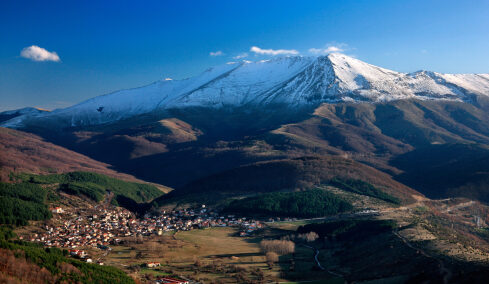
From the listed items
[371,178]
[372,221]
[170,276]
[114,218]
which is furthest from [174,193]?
[170,276]

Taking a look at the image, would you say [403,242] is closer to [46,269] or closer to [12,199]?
[46,269]

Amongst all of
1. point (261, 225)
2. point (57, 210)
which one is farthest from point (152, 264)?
point (57, 210)

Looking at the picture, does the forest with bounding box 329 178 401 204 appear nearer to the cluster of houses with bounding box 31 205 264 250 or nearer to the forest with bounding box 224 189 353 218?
the forest with bounding box 224 189 353 218

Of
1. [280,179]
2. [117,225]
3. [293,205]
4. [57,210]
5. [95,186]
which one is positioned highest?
[280,179]

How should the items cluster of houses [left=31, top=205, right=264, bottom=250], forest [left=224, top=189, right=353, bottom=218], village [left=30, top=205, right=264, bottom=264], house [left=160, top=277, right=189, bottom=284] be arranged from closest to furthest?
house [left=160, top=277, right=189, bottom=284] < village [left=30, top=205, right=264, bottom=264] < cluster of houses [left=31, top=205, right=264, bottom=250] < forest [left=224, top=189, right=353, bottom=218]

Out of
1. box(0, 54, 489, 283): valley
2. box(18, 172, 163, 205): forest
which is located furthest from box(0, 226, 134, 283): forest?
box(18, 172, 163, 205): forest

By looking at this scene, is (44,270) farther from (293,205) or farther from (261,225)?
(293,205)

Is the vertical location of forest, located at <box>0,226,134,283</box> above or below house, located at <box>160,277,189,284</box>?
above

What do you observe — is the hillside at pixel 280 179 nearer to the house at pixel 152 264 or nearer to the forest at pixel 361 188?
the forest at pixel 361 188
